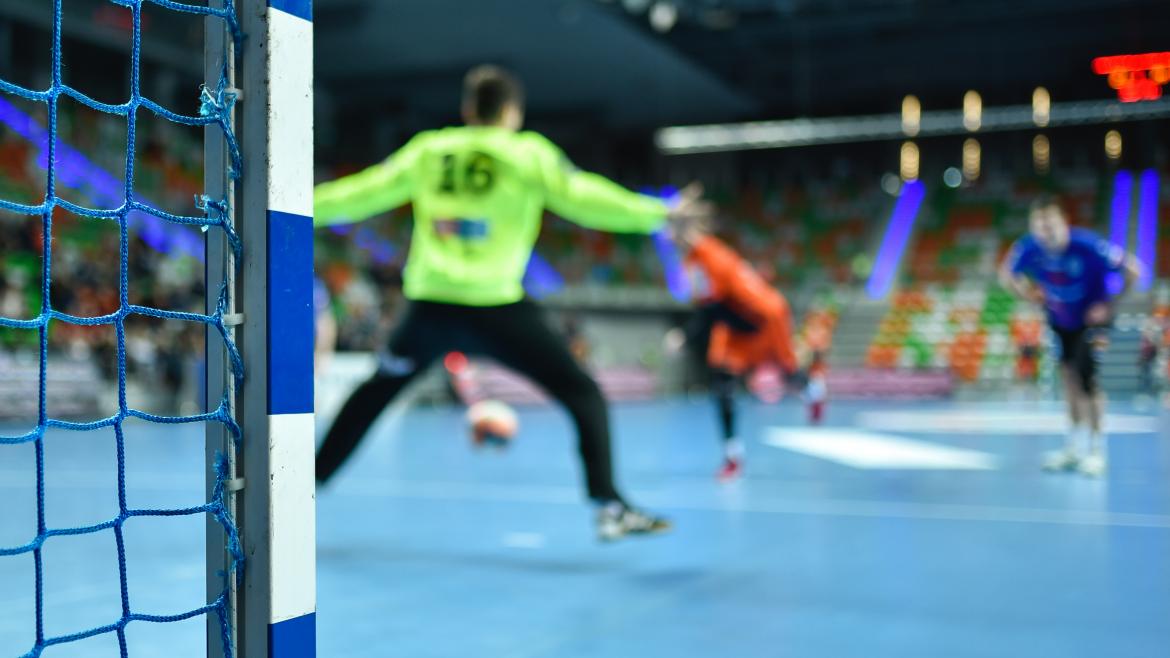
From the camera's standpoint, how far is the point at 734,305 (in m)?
7.22

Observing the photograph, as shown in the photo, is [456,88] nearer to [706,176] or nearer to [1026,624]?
[706,176]

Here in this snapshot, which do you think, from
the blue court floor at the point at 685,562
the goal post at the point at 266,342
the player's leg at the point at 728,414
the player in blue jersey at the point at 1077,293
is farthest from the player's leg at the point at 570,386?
the player in blue jersey at the point at 1077,293

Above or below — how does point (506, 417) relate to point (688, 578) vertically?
above

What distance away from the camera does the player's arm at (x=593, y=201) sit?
361 cm

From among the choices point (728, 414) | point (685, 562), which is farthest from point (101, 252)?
point (685, 562)

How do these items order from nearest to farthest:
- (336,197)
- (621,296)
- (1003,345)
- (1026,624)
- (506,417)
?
(1026,624)
(336,197)
(506,417)
(1003,345)
(621,296)

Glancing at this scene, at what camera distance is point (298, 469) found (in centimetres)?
173

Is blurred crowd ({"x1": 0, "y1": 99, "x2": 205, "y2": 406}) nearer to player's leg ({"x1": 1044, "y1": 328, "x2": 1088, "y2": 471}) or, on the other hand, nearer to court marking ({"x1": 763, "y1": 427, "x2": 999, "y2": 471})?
court marking ({"x1": 763, "y1": 427, "x2": 999, "y2": 471})

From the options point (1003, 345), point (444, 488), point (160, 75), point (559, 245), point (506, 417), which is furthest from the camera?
point (559, 245)

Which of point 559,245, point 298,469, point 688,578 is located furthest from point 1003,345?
point 298,469

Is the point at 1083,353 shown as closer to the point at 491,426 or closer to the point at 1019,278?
the point at 1019,278

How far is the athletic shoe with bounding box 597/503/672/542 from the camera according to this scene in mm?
3754

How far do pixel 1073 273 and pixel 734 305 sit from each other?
2.16 m

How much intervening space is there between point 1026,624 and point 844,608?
1.57 ft
